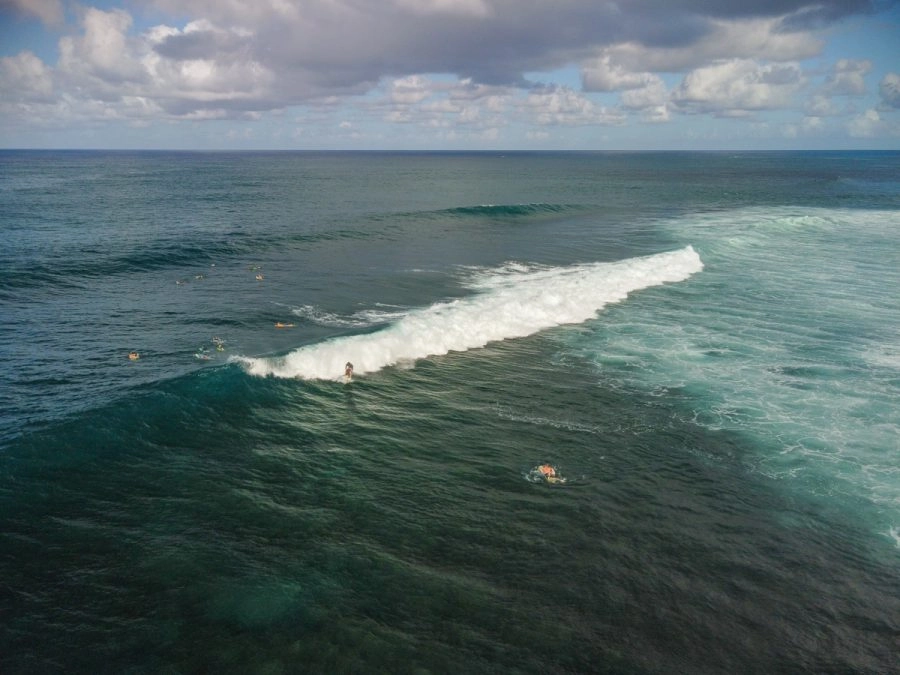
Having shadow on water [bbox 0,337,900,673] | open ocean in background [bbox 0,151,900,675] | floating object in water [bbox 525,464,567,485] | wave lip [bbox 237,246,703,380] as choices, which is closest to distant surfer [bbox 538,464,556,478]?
floating object in water [bbox 525,464,567,485]

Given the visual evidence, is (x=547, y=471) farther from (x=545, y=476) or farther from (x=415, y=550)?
(x=415, y=550)

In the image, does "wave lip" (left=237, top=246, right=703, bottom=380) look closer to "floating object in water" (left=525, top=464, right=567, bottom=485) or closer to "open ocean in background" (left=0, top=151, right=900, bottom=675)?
"open ocean in background" (left=0, top=151, right=900, bottom=675)

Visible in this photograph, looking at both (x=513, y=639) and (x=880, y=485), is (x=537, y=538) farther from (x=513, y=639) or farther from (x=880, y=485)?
(x=880, y=485)

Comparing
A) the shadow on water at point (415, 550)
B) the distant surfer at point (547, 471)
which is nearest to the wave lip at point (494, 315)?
the shadow on water at point (415, 550)

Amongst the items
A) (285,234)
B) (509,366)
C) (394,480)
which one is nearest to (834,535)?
(394,480)

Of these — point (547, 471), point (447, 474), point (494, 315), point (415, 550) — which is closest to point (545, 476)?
point (547, 471)

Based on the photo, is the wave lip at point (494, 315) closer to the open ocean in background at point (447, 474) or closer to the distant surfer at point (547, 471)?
the open ocean in background at point (447, 474)
